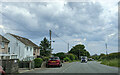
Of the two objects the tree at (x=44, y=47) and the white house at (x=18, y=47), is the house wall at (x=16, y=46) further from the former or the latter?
the tree at (x=44, y=47)

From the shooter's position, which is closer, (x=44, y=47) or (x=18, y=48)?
(x=18, y=48)

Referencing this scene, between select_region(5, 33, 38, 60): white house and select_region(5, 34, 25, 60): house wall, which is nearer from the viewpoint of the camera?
select_region(5, 33, 38, 60): white house

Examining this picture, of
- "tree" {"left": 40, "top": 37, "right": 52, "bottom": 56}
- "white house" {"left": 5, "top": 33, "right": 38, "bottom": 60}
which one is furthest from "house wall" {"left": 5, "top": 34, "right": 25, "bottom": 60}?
"tree" {"left": 40, "top": 37, "right": 52, "bottom": 56}

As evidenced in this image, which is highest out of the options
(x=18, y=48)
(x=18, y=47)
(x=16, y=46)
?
(x=16, y=46)

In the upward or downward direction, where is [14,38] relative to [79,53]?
upward

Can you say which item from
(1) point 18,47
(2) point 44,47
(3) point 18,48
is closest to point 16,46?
(1) point 18,47

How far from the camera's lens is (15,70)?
52.5 ft

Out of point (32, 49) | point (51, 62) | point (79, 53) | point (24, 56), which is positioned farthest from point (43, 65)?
point (79, 53)

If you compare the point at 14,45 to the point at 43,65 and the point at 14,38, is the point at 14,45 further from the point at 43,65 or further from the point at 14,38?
the point at 43,65

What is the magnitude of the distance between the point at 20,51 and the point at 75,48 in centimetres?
7576

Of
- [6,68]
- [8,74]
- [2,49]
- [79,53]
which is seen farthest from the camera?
[79,53]

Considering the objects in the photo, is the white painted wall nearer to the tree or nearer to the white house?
the white house

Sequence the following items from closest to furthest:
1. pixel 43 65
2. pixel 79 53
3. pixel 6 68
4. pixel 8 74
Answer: pixel 8 74 → pixel 6 68 → pixel 43 65 → pixel 79 53

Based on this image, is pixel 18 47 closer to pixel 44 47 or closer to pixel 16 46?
pixel 16 46
